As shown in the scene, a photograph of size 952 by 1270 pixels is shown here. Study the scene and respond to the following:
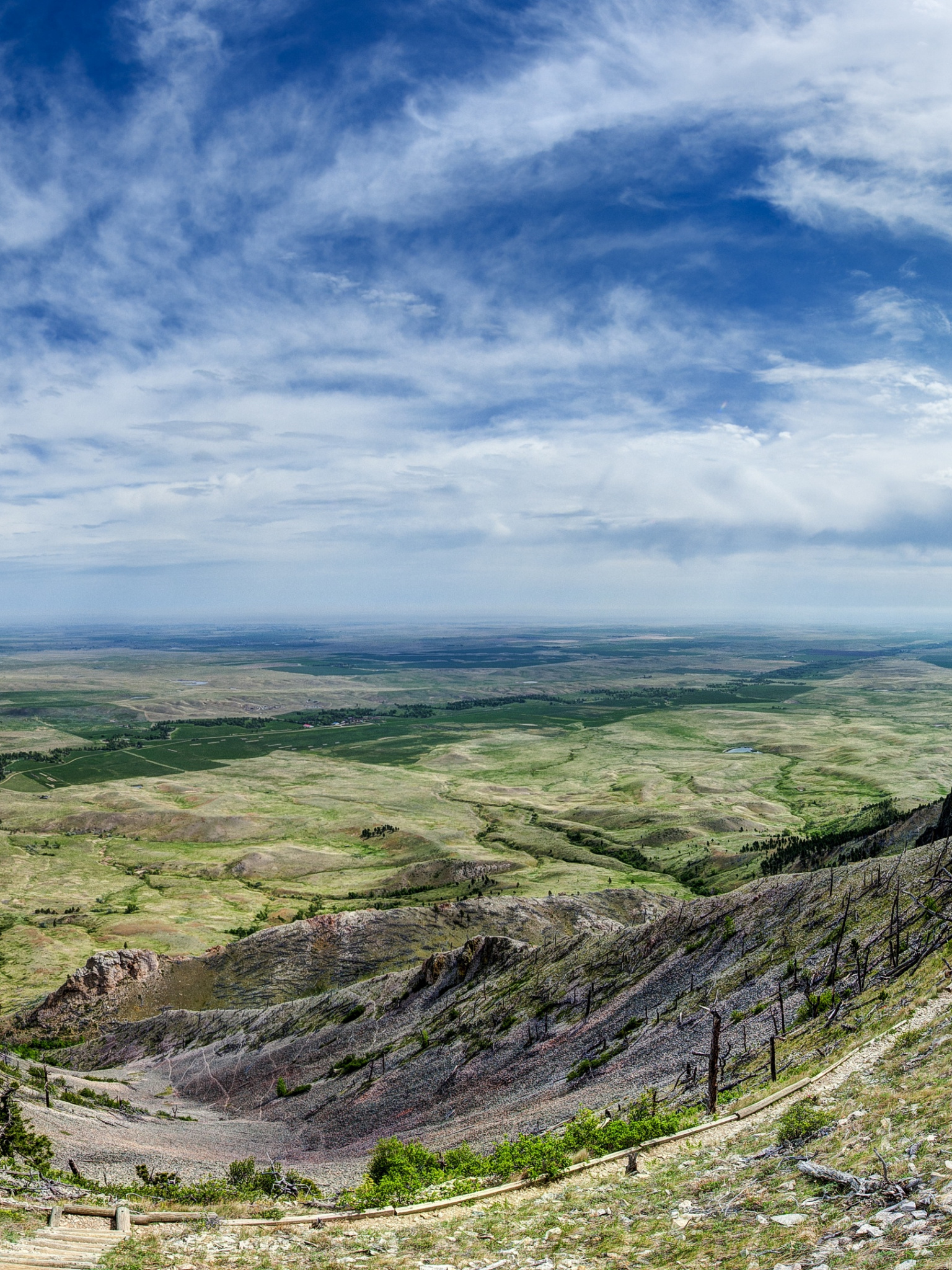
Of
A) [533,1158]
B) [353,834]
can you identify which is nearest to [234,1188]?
[533,1158]

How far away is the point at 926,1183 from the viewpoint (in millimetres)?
12828

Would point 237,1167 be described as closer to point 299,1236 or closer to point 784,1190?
point 299,1236

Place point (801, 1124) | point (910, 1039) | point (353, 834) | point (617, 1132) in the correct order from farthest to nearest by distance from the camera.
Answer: point (353, 834) < point (617, 1132) < point (910, 1039) < point (801, 1124)

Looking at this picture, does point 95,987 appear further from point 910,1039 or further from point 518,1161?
point 910,1039

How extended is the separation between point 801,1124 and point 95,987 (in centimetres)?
7545

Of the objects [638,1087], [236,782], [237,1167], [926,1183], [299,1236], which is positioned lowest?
[236,782]

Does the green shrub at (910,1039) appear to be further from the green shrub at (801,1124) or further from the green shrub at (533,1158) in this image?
the green shrub at (533,1158)

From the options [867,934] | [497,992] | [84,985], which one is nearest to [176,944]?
[84,985]

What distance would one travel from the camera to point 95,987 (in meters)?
70.2

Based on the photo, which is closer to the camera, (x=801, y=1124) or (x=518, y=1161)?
(x=801, y=1124)

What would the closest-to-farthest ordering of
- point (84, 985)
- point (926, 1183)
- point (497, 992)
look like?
point (926, 1183), point (497, 992), point (84, 985)

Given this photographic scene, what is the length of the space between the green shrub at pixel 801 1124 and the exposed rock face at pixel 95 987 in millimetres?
73240

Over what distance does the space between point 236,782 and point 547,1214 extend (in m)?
181

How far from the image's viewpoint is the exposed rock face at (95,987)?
68.4 metres
